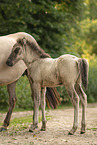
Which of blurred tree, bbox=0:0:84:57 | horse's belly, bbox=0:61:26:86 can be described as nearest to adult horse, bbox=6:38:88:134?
horse's belly, bbox=0:61:26:86

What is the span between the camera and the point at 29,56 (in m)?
5.68

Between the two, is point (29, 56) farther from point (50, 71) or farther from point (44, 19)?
point (44, 19)

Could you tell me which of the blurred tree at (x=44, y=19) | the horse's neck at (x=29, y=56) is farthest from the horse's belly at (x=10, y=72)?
the blurred tree at (x=44, y=19)

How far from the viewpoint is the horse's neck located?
5.66 m

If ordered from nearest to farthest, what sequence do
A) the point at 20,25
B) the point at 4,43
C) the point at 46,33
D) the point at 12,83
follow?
the point at 4,43, the point at 12,83, the point at 20,25, the point at 46,33

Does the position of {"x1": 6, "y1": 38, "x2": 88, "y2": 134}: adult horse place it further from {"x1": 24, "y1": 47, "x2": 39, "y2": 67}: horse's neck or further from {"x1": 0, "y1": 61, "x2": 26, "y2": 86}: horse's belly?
{"x1": 0, "y1": 61, "x2": 26, "y2": 86}: horse's belly

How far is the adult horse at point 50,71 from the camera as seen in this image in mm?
5191

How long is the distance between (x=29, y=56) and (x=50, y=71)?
2.08 feet

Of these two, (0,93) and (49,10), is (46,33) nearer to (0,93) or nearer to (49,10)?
(49,10)

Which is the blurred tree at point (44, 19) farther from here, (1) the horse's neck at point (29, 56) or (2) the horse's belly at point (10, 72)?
(1) the horse's neck at point (29, 56)

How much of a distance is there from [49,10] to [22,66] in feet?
28.0

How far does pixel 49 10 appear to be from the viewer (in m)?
14.0

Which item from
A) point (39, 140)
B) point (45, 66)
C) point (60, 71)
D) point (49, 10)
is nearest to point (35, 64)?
point (45, 66)

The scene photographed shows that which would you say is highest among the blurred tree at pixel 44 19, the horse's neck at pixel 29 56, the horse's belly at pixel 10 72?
the blurred tree at pixel 44 19
